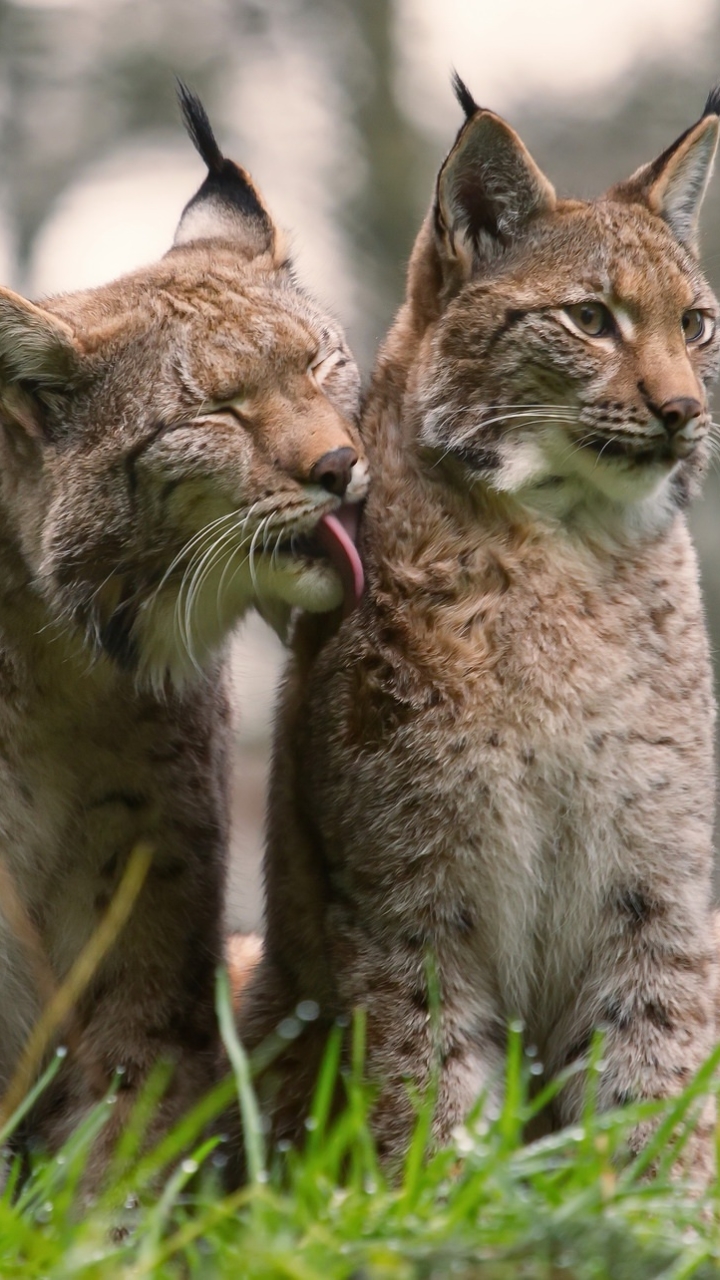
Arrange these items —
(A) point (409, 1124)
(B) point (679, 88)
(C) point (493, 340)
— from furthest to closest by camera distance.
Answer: (B) point (679, 88) < (C) point (493, 340) < (A) point (409, 1124)

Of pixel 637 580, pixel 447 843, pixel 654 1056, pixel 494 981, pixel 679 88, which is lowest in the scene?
pixel 654 1056

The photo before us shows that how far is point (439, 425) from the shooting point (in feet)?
13.3

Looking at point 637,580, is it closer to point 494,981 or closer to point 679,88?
point 494,981

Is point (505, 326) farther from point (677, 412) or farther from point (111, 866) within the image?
point (111, 866)

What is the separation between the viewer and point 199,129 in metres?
4.75

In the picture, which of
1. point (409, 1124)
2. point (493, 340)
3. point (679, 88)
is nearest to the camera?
point (409, 1124)

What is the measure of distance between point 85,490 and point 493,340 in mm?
1078

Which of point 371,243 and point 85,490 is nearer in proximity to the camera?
point 85,490

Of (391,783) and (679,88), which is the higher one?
(679,88)

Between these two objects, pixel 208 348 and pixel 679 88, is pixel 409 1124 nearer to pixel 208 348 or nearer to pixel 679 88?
pixel 208 348

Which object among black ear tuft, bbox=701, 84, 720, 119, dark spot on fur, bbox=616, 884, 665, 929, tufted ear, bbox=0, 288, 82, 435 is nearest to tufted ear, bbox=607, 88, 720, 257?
black ear tuft, bbox=701, 84, 720, 119

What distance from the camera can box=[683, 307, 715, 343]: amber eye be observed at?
4115 mm

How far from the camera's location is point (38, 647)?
4.20 meters

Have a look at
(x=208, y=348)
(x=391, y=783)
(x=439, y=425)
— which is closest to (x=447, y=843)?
(x=391, y=783)
